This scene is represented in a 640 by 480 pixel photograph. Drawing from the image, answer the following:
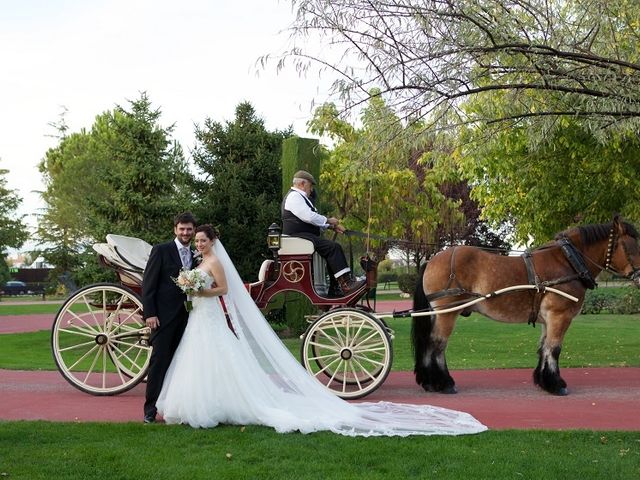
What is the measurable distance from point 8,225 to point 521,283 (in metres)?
45.8

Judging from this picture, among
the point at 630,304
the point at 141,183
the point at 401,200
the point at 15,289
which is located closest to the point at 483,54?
the point at 141,183

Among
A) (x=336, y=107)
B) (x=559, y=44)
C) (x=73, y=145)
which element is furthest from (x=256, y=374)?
(x=73, y=145)

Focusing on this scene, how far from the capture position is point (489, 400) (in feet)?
31.2

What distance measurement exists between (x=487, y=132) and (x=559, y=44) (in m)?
1.51

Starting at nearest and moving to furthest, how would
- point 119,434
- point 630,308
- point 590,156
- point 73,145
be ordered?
point 119,434 → point 590,156 → point 630,308 → point 73,145

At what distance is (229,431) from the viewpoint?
24.6ft

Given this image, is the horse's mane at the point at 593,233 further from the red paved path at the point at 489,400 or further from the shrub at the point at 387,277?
the shrub at the point at 387,277

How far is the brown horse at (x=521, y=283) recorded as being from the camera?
991 cm

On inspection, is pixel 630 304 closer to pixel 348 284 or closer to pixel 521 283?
pixel 521 283

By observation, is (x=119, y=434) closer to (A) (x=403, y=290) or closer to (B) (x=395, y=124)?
(B) (x=395, y=124)

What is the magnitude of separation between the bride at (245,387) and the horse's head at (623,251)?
345 centimetres

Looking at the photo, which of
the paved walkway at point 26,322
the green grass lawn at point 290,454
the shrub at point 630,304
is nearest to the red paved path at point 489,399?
the green grass lawn at point 290,454

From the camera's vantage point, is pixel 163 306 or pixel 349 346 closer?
pixel 163 306

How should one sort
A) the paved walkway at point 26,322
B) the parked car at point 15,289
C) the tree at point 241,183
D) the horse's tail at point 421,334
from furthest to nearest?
the parked car at point 15,289 → the paved walkway at point 26,322 → the tree at point 241,183 → the horse's tail at point 421,334
